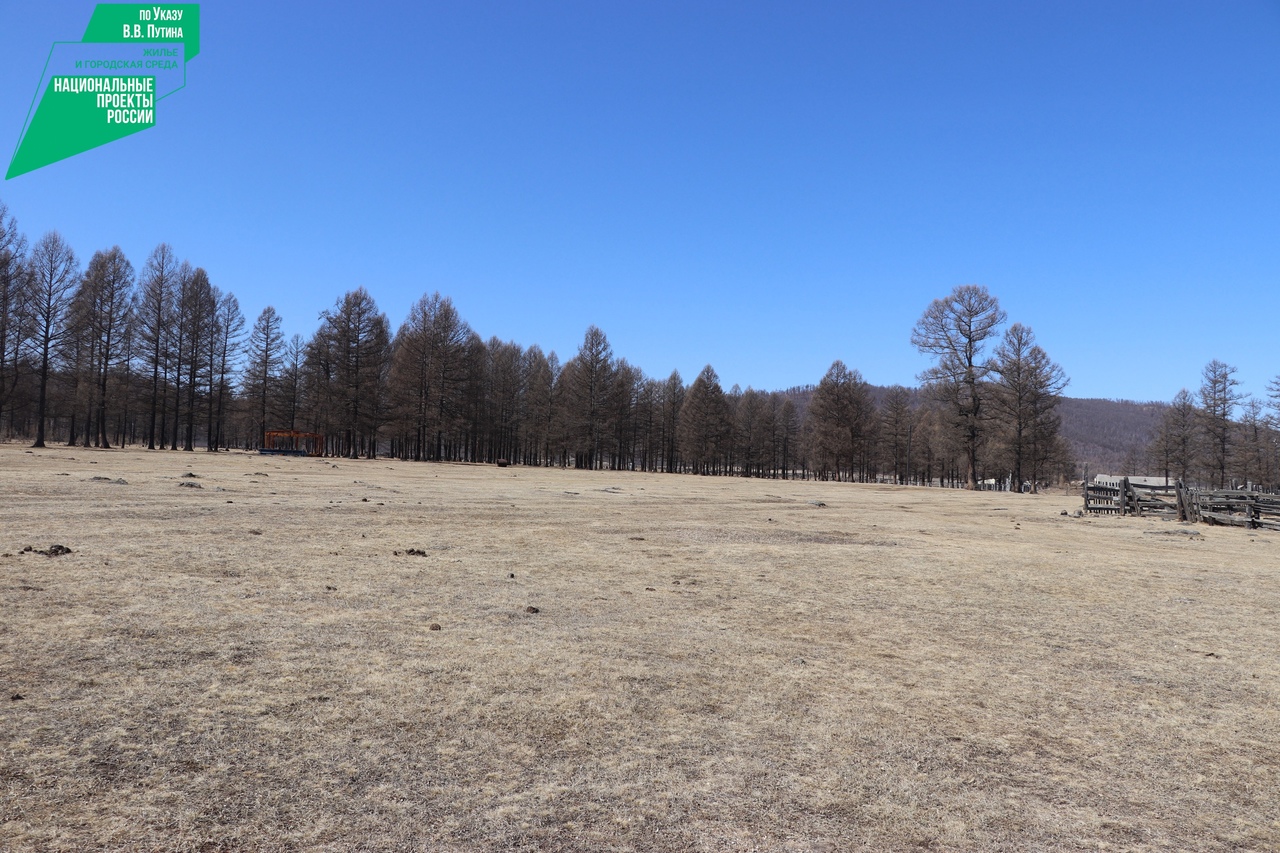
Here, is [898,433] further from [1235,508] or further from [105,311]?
[105,311]

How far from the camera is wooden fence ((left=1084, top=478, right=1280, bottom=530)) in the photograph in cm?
2269

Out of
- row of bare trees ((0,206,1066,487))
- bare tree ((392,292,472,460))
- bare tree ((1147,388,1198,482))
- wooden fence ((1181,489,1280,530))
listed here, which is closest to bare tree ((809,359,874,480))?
row of bare trees ((0,206,1066,487))

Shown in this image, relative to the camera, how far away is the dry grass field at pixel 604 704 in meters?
3.28

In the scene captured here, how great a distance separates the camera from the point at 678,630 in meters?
6.84

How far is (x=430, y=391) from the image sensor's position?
221 feet

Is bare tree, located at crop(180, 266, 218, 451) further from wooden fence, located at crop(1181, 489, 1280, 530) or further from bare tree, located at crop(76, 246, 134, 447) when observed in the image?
wooden fence, located at crop(1181, 489, 1280, 530)

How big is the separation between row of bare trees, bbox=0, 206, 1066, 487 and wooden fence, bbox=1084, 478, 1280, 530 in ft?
72.8

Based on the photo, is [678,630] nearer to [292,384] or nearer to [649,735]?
[649,735]

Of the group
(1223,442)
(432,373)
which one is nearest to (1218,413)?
(1223,442)

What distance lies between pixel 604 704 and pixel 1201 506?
97.8 feet

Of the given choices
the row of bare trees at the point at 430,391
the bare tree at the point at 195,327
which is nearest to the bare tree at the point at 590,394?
the row of bare trees at the point at 430,391

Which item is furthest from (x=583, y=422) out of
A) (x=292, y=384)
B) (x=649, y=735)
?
(x=649, y=735)

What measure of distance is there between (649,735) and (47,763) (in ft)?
10.7

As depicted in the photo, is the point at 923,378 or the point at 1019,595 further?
the point at 923,378
